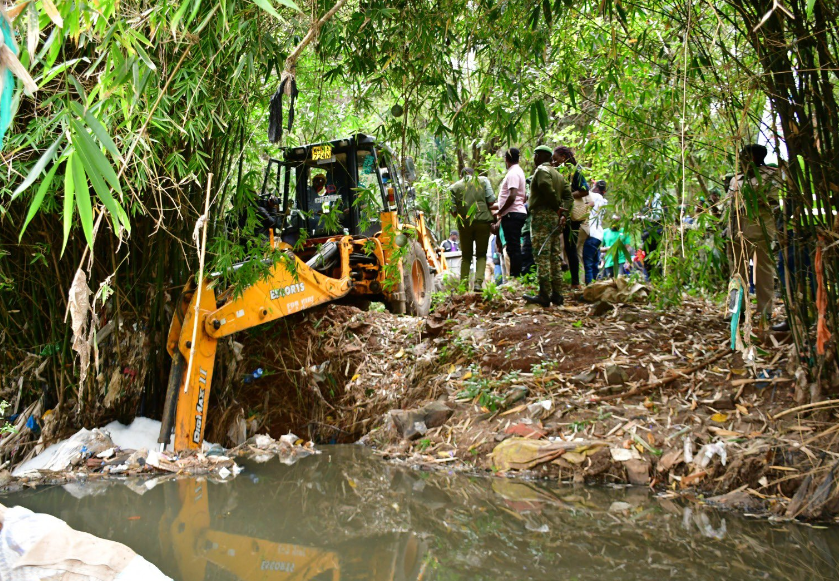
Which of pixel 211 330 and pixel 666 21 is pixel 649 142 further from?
pixel 211 330

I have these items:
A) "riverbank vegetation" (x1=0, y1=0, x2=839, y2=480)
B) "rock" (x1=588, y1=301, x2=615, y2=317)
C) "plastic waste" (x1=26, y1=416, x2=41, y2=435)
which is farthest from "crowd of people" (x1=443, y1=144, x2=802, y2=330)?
"plastic waste" (x1=26, y1=416, x2=41, y2=435)

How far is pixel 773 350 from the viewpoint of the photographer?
503cm

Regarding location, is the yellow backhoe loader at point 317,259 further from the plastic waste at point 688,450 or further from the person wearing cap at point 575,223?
the plastic waste at point 688,450

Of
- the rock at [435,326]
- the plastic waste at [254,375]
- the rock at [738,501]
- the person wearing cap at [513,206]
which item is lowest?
the rock at [738,501]

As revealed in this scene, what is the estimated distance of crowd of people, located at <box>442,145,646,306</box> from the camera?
6.57 m

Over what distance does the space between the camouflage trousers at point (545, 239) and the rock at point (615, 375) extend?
1.62m

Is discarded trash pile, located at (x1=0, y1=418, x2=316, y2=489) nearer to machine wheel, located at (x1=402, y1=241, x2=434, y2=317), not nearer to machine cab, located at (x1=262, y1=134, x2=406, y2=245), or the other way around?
machine cab, located at (x1=262, y1=134, x2=406, y2=245)

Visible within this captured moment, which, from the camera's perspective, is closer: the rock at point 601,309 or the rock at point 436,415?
the rock at point 436,415

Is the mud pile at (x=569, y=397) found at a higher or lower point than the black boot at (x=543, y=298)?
lower

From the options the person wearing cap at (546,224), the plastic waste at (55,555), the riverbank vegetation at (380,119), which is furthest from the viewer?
the person wearing cap at (546,224)

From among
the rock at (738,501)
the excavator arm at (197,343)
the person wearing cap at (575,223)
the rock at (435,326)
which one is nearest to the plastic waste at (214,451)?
the excavator arm at (197,343)

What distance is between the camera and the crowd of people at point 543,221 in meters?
6.57

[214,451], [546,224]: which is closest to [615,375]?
[546,224]

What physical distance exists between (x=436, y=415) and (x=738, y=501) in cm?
234
